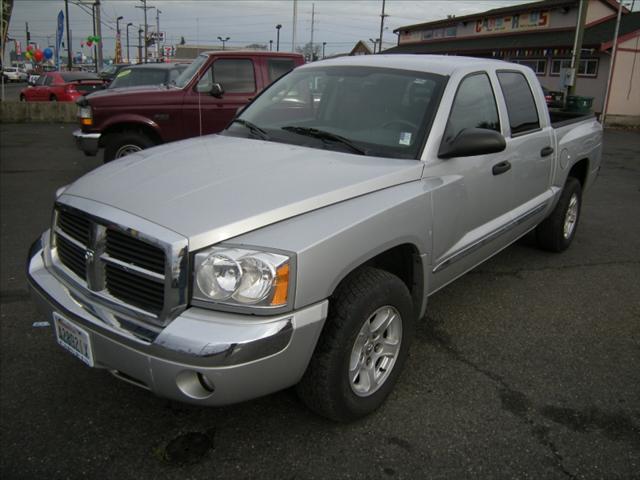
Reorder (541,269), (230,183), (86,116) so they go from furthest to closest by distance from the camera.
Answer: (86,116) → (541,269) → (230,183)

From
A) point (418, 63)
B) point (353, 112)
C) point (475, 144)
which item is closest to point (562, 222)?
point (418, 63)

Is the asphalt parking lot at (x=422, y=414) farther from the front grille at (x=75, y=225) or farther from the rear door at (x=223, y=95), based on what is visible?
the rear door at (x=223, y=95)

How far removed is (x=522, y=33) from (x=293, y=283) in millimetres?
33665

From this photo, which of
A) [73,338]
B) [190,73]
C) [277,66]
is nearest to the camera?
[73,338]

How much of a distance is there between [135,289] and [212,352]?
504 millimetres

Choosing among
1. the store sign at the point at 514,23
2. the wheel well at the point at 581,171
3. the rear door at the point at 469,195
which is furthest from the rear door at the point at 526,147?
the store sign at the point at 514,23

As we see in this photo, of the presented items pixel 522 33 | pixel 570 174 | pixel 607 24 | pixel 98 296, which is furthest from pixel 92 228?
pixel 522 33

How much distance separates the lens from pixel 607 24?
1070 inches

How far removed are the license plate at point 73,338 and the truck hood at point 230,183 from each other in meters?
0.58

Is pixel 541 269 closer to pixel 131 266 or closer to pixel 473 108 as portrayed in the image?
pixel 473 108

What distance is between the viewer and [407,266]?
3105 millimetres

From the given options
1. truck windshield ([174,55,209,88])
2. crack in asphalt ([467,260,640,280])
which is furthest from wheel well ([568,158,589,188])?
truck windshield ([174,55,209,88])

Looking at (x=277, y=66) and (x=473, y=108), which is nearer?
(x=473, y=108)

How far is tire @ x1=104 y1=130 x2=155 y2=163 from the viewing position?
26.2 feet
